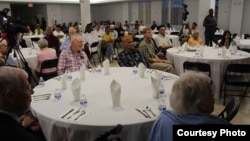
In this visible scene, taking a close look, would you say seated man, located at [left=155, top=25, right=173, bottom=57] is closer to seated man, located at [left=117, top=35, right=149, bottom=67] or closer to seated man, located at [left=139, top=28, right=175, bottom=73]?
seated man, located at [left=139, top=28, right=175, bottom=73]

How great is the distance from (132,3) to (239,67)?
560 inches

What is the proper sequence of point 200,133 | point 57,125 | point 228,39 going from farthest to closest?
point 228,39 → point 57,125 → point 200,133

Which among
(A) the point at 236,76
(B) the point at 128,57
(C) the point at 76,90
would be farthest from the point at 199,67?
(C) the point at 76,90

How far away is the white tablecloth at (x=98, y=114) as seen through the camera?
6.97 ft

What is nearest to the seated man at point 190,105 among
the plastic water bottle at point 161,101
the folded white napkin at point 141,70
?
the plastic water bottle at point 161,101

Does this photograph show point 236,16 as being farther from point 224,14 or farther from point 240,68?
point 240,68

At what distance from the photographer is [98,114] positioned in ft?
7.51

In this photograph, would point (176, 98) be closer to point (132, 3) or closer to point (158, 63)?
point (158, 63)

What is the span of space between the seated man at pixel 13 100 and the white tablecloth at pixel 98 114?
0.69 meters

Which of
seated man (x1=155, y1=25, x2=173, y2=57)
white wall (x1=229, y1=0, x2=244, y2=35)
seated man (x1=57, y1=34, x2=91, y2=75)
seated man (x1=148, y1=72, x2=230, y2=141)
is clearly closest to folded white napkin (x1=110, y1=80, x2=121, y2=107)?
seated man (x1=148, y1=72, x2=230, y2=141)

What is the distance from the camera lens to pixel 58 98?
2688mm

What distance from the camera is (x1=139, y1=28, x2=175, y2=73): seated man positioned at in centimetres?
545

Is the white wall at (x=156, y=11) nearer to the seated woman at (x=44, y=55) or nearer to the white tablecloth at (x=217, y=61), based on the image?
the white tablecloth at (x=217, y=61)

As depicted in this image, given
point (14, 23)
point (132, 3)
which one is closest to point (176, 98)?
point (14, 23)
